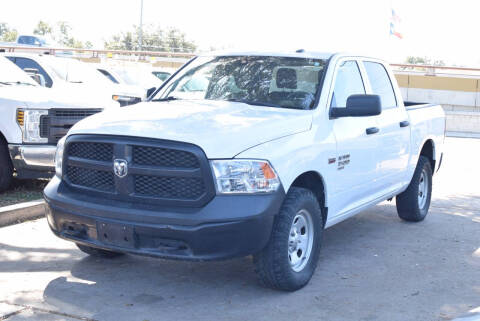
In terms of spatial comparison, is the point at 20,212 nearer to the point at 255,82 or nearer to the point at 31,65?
the point at 255,82

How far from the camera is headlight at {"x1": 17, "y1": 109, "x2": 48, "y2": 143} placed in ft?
26.9

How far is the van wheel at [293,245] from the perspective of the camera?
5184 mm

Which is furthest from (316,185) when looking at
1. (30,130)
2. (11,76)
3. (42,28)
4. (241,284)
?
(42,28)

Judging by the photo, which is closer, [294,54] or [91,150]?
[91,150]

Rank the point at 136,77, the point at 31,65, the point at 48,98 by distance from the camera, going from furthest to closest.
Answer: the point at 136,77, the point at 31,65, the point at 48,98

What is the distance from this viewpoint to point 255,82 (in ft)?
20.6

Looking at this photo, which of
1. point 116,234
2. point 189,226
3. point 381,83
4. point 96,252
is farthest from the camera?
point 381,83

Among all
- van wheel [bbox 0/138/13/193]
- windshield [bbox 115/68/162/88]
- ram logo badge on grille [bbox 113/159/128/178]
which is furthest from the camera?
windshield [bbox 115/68/162/88]

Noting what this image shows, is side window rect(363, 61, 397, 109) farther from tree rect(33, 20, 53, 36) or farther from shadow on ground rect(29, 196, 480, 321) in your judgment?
tree rect(33, 20, 53, 36)

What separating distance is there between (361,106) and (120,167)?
2.06m

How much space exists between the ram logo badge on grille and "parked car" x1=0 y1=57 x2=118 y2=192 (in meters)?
3.32

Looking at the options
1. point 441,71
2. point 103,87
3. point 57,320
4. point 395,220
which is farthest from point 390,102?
point 441,71

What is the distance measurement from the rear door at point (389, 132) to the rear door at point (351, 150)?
0.63 ft

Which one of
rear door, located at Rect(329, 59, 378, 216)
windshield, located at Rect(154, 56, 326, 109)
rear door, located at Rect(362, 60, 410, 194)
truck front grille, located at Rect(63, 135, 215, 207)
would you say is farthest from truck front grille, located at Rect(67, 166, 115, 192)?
rear door, located at Rect(362, 60, 410, 194)
